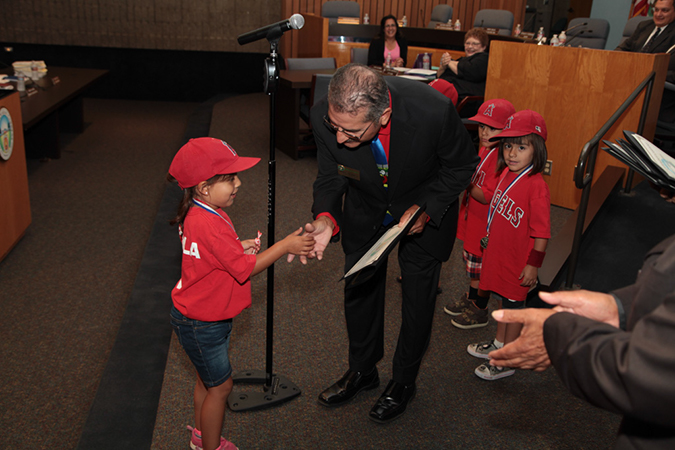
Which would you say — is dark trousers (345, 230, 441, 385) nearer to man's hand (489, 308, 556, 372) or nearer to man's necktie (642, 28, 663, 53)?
man's hand (489, 308, 556, 372)

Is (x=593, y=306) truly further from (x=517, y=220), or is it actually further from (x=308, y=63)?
(x=308, y=63)

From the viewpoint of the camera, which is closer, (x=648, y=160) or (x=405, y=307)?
(x=648, y=160)

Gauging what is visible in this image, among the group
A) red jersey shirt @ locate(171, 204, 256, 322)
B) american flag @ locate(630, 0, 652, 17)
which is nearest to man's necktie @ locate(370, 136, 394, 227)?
red jersey shirt @ locate(171, 204, 256, 322)

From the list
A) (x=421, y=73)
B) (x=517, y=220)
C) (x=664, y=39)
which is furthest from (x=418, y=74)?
(x=517, y=220)

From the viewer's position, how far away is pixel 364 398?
7.95 ft

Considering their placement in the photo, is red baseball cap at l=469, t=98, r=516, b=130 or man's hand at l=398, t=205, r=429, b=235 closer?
man's hand at l=398, t=205, r=429, b=235

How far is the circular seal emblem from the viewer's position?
3.49 m

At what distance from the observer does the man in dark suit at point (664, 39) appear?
4.64 m

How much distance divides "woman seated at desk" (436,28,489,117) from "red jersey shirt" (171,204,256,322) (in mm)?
4127

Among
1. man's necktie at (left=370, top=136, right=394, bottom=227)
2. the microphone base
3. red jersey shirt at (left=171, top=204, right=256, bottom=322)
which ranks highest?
man's necktie at (left=370, top=136, right=394, bottom=227)

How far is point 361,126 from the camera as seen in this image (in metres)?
1.76

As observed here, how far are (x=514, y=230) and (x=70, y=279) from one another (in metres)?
2.83

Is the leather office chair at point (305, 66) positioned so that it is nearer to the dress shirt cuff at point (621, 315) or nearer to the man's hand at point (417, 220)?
the man's hand at point (417, 220)

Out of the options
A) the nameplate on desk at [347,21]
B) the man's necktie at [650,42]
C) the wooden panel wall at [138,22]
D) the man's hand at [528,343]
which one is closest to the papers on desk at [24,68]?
the wooden panel wall at [138,22]
